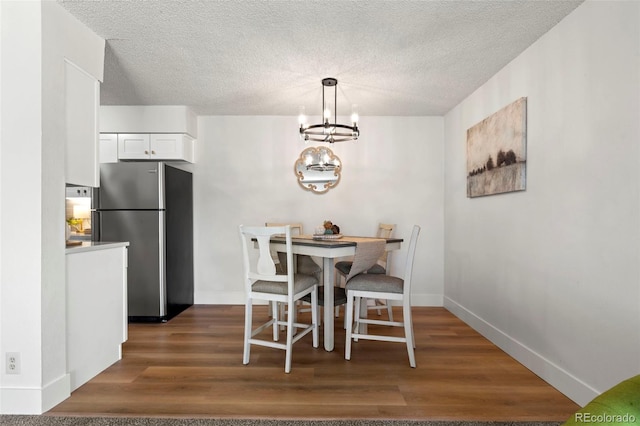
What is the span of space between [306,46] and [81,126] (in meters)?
1.62

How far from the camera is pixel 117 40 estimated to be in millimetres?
2467

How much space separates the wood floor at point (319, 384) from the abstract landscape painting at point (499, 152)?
1.34m

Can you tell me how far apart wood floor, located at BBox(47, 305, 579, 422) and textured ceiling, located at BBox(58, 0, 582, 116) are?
2.30 metres

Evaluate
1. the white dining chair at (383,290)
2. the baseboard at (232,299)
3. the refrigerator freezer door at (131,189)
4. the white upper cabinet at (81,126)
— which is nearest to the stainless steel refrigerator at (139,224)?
the refrigerator freezer door at (131,189)

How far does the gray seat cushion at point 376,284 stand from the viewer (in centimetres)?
256

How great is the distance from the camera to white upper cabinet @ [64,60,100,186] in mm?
2153

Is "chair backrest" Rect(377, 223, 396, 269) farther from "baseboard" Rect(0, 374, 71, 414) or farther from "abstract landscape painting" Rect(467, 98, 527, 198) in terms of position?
"baseboard" Rect(0, 374, 71, 414)

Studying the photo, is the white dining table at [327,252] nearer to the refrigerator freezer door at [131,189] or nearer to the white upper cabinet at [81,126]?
the white upper cabinet at [81,126]

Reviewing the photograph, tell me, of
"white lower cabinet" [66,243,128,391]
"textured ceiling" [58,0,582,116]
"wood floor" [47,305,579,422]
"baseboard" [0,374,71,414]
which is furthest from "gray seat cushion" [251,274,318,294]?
"textured ceiling" [58,0,582,116]

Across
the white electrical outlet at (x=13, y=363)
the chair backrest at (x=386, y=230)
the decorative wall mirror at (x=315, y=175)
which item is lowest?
the white electrical outlet at (x=13, y=363)

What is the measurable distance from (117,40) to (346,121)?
253 cm

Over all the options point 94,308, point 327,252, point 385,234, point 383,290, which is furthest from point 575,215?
point 94,308

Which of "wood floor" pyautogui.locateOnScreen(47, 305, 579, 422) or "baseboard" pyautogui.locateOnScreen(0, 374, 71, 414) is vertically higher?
"baseboard" pyautogui.locateOnScreen(0, 374, 71, 414)

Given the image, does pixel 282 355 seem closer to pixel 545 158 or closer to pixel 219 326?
pixel 219 326
